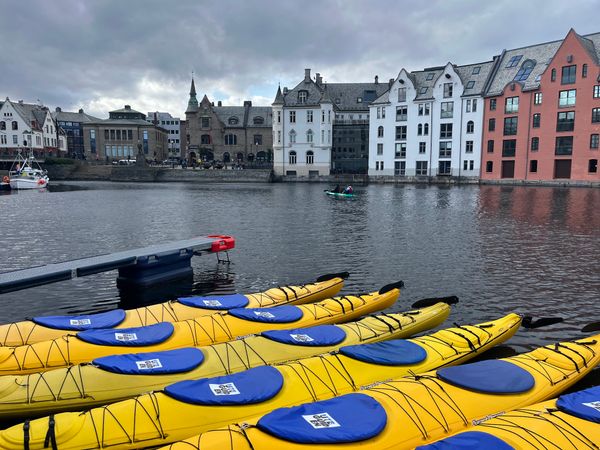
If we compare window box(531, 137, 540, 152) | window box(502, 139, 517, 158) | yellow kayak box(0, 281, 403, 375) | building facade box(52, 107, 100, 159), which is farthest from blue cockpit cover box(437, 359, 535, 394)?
building facade box(52, 107, 100, 159)

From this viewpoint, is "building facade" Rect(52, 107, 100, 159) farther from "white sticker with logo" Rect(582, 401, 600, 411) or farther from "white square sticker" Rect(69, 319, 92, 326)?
"white sticker with logo" Rect(582, 401, 600, 411)

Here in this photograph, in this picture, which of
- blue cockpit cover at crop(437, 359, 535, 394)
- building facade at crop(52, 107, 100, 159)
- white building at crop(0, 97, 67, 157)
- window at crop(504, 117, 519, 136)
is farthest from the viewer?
building facade at crop(52, 107, 100, 159)

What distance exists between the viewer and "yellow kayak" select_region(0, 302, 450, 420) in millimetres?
8117

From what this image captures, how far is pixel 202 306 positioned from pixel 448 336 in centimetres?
685

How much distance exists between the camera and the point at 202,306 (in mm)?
13375

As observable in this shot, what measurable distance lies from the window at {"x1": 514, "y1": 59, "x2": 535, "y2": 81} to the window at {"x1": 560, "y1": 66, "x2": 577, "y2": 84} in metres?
6.19

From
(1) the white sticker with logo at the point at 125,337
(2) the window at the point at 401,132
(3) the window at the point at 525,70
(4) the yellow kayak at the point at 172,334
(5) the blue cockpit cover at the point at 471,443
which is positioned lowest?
(4) the yellow kayak at the point at 172,334

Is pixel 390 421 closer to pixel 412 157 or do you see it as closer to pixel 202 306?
pixel 202 306

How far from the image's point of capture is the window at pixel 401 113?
8950 cm

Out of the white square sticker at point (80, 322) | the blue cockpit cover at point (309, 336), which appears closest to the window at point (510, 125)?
the blue cockpit cover at point (309, 336)

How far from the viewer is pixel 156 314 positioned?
42.0 feet

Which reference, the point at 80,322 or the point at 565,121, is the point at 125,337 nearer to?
the point at 80,322

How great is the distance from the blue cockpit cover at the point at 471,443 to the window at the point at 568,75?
80.6 meters

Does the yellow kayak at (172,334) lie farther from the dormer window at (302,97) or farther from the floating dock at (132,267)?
the dormer window at (302,97)
